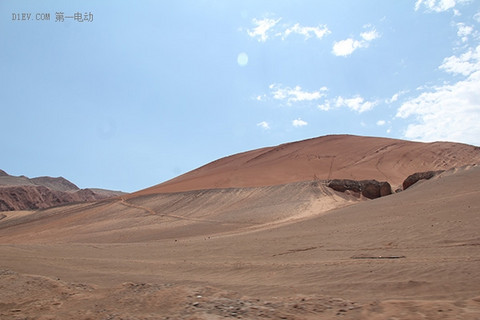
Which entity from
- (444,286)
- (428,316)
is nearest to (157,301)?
(428,316)

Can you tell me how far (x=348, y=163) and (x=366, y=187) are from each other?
11314 mm

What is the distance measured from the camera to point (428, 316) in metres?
4.18

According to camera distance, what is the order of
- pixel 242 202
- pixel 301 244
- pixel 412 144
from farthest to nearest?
pixel 412 144 → pixel 242 202 → pixel 301 244

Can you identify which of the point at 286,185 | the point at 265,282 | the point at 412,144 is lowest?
the point at 265,282

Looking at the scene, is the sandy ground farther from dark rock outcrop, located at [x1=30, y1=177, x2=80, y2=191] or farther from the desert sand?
dark rock outcrop, located at [x1=30, y1=177, x2=80, y2=191]

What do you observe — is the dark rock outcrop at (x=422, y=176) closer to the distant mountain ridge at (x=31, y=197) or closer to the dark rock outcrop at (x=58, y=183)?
the distant mountain ridge at (x=31, y=197)

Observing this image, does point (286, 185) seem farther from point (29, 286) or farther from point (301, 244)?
point (29, 286)

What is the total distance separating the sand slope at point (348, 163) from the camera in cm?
3062

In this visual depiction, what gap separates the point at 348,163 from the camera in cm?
3525

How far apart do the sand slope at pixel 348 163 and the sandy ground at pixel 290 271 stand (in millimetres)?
13532

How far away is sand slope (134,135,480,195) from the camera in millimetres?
30625

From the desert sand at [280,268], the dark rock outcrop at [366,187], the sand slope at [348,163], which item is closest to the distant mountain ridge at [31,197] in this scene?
the sand slope at [348,163]

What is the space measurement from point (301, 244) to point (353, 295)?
519 centimetres

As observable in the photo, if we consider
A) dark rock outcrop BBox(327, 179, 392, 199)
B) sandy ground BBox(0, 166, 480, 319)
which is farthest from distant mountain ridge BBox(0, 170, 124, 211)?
sandy ground BBox(0, 166, 480, 319)
